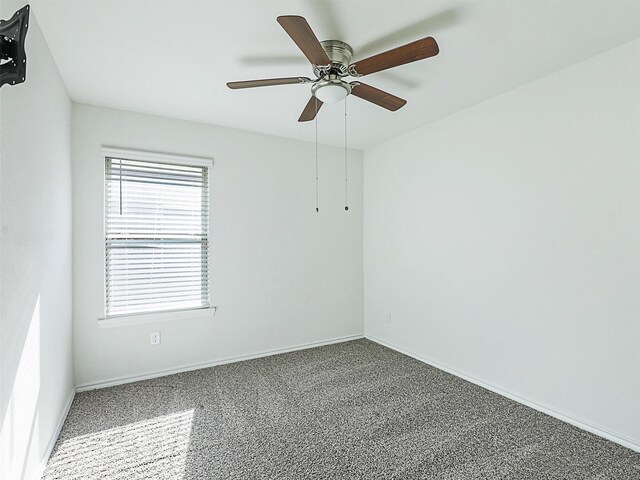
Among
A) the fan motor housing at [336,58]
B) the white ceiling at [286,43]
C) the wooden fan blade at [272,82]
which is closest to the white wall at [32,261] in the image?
the white ceiling at [286,43]

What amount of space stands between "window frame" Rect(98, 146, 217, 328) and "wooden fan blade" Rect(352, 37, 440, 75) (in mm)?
1981

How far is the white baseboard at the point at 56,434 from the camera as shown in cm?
195

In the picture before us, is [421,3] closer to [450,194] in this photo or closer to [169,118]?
[450,194]

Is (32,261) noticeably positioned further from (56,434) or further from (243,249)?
(243,249)

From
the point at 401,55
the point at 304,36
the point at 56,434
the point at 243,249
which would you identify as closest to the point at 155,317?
the point at 243,249

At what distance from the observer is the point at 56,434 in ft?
7.36

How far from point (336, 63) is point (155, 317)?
103 inches

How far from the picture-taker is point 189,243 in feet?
11.3

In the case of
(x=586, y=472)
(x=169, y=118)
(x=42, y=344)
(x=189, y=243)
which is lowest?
(x=586, y=472)

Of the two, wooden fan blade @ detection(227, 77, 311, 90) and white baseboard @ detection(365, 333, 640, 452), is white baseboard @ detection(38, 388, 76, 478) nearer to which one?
wooden fan blade @ detection(227, 77, 311, 90)

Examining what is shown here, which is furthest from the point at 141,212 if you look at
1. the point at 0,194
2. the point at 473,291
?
the point at 473,291

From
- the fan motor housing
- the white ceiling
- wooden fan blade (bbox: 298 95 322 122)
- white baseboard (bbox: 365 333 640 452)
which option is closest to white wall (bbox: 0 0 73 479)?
the white ceiling

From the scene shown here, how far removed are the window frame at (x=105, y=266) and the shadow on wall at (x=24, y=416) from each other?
1202 mm

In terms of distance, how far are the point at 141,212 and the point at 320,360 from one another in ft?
7.32
